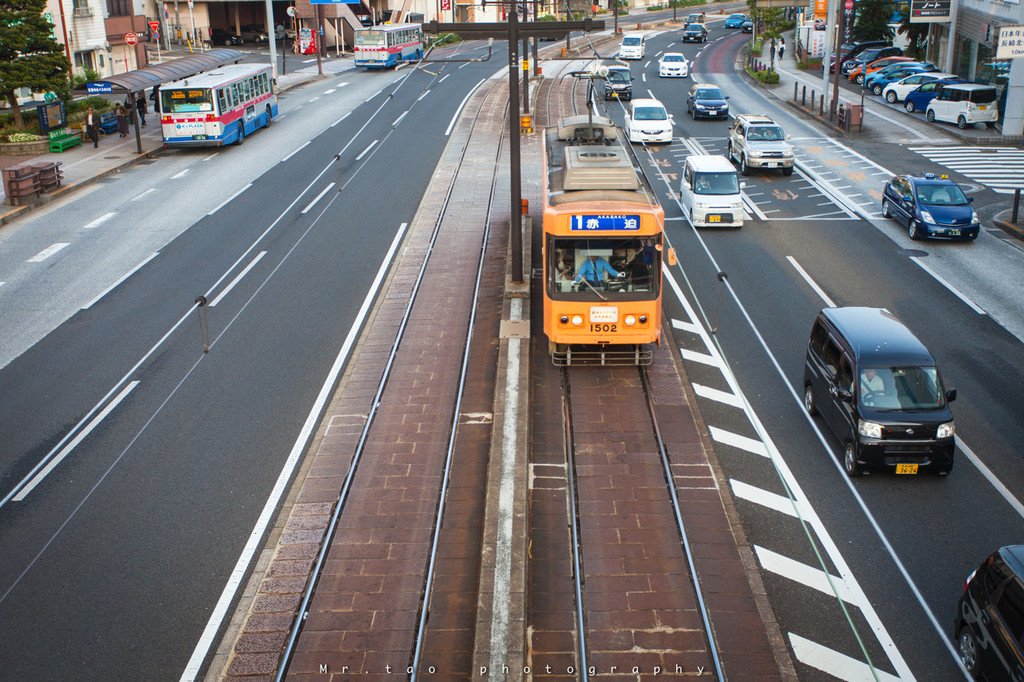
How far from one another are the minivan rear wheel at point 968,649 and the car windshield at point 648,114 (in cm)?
3205

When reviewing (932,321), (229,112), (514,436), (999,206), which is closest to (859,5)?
(999,206)

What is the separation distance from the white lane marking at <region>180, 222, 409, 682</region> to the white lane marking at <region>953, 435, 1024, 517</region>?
10.2 meters

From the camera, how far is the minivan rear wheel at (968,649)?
9750 millimetres

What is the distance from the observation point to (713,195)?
27047mm

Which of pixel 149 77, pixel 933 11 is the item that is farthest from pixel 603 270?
pixel 933 11

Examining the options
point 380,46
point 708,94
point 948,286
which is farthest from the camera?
point 380,46

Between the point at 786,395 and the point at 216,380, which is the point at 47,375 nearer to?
the point at 216,380

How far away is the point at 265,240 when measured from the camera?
2581 cm

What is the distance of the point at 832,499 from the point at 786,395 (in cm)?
361

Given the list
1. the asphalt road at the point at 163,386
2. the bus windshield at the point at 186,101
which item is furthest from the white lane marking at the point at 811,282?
the bus windshield at the point at 186,101

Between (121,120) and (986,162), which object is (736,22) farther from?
(121,120)

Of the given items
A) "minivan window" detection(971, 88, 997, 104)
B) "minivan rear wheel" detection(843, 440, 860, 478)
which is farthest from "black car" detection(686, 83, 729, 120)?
"minivan rear wheel" detection(843, 440, 860, 478)

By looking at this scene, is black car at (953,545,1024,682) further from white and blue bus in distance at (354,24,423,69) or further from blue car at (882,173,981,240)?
white and blue bus in distance at (354,24,423,69)

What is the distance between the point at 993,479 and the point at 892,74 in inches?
1680
